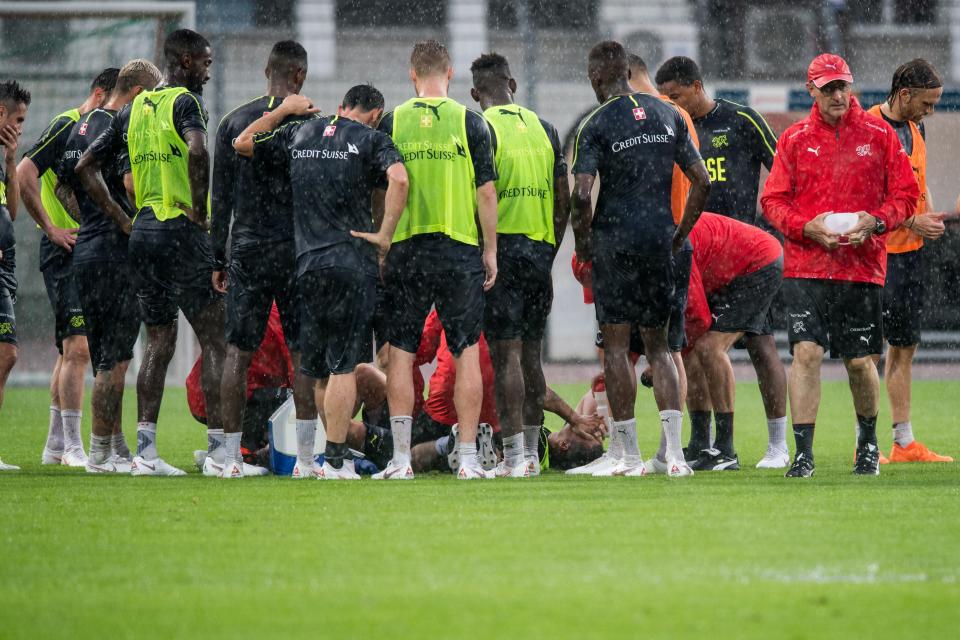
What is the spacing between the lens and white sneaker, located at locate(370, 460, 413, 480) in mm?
7879

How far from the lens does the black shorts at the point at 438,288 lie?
784 centimetres

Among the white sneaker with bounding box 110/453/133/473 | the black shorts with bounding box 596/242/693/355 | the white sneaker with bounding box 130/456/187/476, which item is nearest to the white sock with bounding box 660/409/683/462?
the black shorts with bounding box 596/242/693/355

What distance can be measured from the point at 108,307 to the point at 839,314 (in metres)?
4.11

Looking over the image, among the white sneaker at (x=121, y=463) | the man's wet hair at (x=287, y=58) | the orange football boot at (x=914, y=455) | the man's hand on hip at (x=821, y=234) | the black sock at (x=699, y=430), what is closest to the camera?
the man's hand on hip at (x=821, y=234)

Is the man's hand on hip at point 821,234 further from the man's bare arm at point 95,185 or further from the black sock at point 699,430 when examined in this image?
the man's bare arm at point 95,185

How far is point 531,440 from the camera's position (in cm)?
855

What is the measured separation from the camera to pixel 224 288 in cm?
820

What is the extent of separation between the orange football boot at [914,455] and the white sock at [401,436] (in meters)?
2.84

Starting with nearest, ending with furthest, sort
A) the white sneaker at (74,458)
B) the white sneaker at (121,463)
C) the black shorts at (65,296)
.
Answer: the white sneaker at (121,463) → the white sneaker at (74,458) → the black shorts at (65,296)

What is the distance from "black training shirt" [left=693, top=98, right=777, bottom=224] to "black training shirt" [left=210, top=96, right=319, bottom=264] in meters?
2.69

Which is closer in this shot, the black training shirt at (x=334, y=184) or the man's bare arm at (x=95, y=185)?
the black training shirt at (x=334, y=184)

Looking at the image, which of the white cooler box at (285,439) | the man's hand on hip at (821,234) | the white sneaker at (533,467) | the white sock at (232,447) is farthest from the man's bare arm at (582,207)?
the white sock at (232,447)

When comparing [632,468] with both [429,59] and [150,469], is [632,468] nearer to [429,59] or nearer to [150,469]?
[429,59]

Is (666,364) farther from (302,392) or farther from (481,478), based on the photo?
(302,392)
